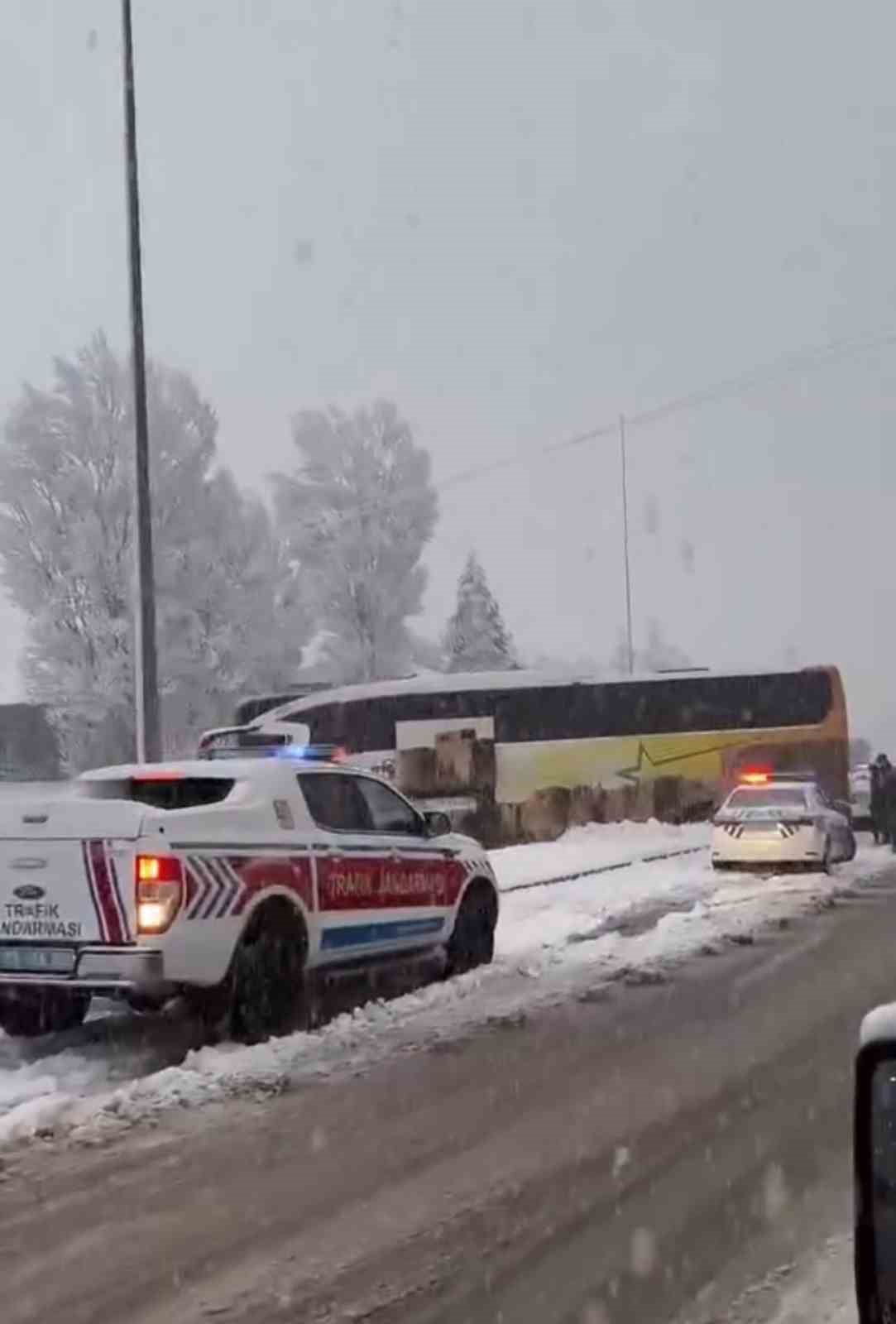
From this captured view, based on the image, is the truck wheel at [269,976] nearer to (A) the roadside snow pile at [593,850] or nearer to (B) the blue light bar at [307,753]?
(B) the blue light bar at [307,753]

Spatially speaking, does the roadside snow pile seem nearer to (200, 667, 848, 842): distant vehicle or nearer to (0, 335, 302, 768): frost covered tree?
(200, 667, 848, 842): distant vehicle

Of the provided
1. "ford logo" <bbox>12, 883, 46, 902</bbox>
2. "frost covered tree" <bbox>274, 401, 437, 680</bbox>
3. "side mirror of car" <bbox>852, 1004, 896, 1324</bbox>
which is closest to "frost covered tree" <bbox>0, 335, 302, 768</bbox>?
"frost covered tree" <bbox>274, 401, 437, 680</bbox>

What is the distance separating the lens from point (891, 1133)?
292 centimetres

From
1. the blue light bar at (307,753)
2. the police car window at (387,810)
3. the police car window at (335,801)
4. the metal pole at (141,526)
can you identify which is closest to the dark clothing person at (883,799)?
the metal pole at (141,526)

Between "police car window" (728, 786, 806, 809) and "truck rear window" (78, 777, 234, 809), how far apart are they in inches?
533

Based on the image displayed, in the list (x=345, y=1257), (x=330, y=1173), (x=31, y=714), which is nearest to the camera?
(x=345, y=1257)

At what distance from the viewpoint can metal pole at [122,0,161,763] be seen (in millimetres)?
17953

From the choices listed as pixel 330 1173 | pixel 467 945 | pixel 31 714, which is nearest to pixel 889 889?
pixel 467 945

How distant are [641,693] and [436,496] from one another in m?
19.3

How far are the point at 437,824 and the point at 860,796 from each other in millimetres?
27097

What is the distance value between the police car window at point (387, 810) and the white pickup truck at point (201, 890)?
34mm

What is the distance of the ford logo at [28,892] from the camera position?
995cm

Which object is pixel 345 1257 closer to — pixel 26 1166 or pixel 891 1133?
pixel 26 1166

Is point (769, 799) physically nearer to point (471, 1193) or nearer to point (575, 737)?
point (575, 737)
